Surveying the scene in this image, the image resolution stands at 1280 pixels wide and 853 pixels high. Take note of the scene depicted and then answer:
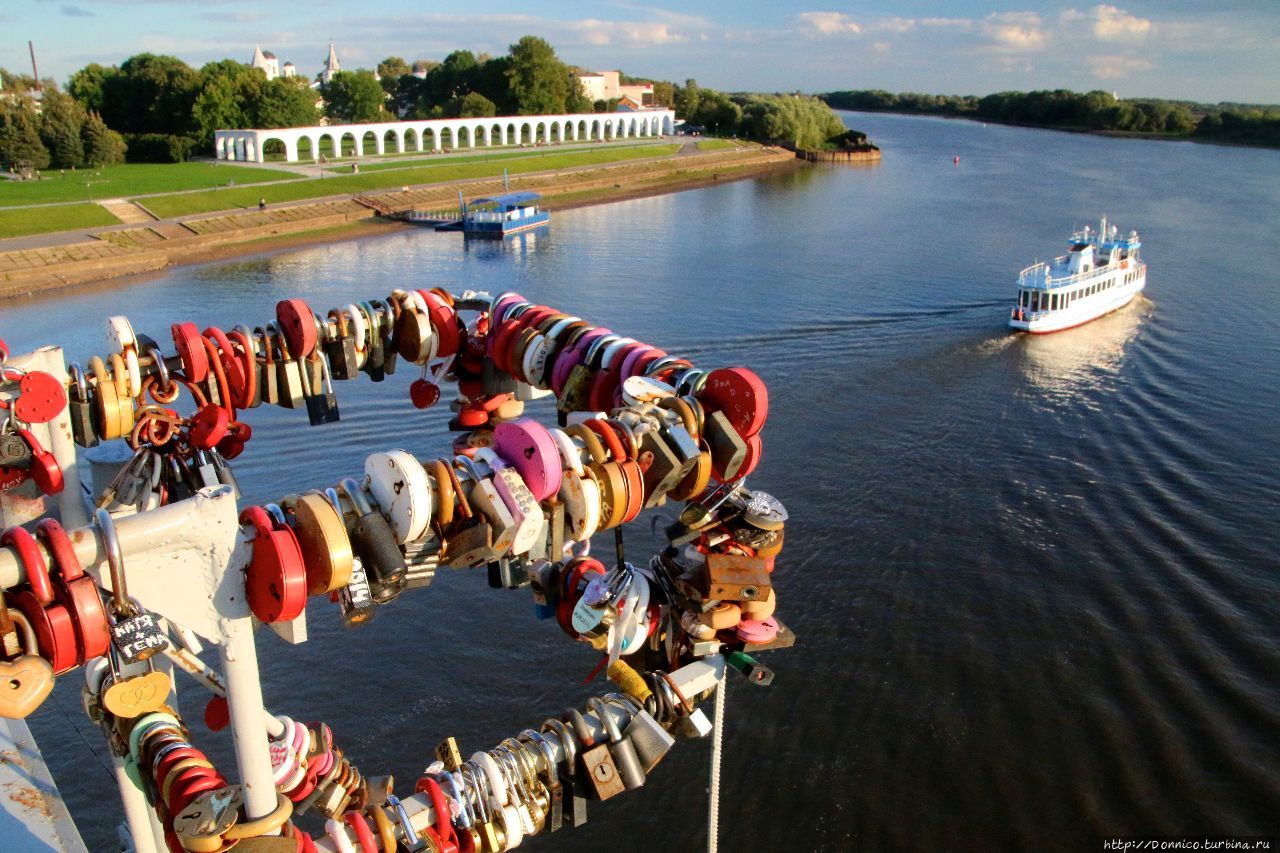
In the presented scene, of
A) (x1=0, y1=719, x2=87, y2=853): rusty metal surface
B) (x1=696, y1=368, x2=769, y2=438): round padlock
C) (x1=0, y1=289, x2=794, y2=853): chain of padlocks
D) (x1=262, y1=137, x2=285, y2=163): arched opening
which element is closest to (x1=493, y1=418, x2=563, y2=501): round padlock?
(x1=0, y1=289, x2=794, y2=853): chain of padlocks

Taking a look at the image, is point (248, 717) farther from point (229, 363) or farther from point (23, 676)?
point (229, 363)

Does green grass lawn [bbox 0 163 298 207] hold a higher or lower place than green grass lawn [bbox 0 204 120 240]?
higher

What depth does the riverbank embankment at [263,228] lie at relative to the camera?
1603 inches

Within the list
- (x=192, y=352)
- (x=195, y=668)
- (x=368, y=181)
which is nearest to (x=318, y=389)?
(x=192, y=352)

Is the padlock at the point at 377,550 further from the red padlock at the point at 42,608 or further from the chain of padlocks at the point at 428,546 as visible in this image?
the red padlock at the point at 42,608

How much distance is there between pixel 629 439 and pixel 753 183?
7907 centimetres

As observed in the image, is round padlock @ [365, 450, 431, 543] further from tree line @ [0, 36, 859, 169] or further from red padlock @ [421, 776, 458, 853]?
tree line @ [0, 36, 859, 169]

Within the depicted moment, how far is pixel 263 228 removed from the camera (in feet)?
167

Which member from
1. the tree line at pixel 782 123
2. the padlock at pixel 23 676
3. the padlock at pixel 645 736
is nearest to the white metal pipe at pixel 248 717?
the padlock at pixel 23 676

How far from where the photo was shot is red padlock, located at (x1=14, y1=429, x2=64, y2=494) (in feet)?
17.5

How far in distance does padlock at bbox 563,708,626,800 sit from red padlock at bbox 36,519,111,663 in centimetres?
248

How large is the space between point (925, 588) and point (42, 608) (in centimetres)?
1420

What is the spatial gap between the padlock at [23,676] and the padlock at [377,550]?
1.20 meters

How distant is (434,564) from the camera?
4168 millimetres
